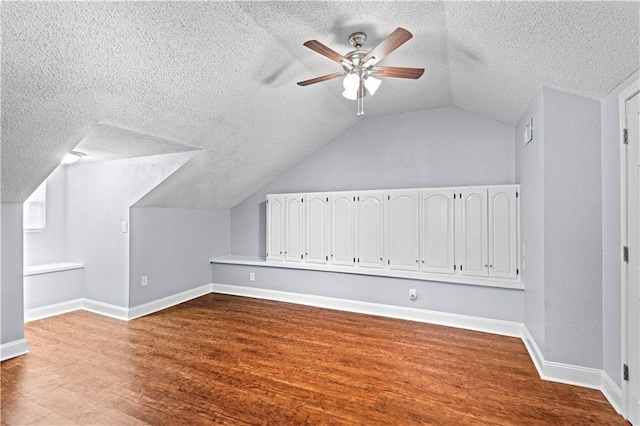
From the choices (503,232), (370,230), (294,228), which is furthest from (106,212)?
(503,232)

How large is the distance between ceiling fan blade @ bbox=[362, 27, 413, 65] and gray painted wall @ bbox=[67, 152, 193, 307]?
7.98 feet

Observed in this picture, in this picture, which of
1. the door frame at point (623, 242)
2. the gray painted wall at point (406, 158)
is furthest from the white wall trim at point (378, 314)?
the gray painted wall at point (406, 158)

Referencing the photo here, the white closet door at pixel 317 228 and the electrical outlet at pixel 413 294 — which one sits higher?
the white closet door at pixel 317 228

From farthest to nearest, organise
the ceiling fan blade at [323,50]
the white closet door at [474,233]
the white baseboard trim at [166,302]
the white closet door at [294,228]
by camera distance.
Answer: the white closet door at [294,228], the white baseboard trim at [166,302], the white closet door at [474,233], the ceiling fan blade at [323,50]

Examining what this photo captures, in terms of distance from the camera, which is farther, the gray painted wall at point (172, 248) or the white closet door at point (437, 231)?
the gray painted wall at point (172, 248)

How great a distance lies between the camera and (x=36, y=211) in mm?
4188

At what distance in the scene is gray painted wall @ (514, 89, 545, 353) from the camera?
8.22 ft

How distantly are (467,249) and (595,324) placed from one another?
132 centimetres

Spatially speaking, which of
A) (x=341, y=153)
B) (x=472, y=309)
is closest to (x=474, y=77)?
(x=341, y=153)

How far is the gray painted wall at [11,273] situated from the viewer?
276 cm

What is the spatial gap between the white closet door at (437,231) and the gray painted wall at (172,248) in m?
3.33

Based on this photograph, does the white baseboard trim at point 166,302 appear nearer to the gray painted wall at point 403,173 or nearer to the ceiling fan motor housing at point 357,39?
the gray painted wall at point 403,173

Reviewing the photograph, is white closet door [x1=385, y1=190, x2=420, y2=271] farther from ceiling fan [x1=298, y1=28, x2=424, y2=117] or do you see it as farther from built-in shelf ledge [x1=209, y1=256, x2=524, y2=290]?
ceiling fan [x1=298, y1=28, x2=424, y2=117]

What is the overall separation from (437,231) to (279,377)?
7.74ft
